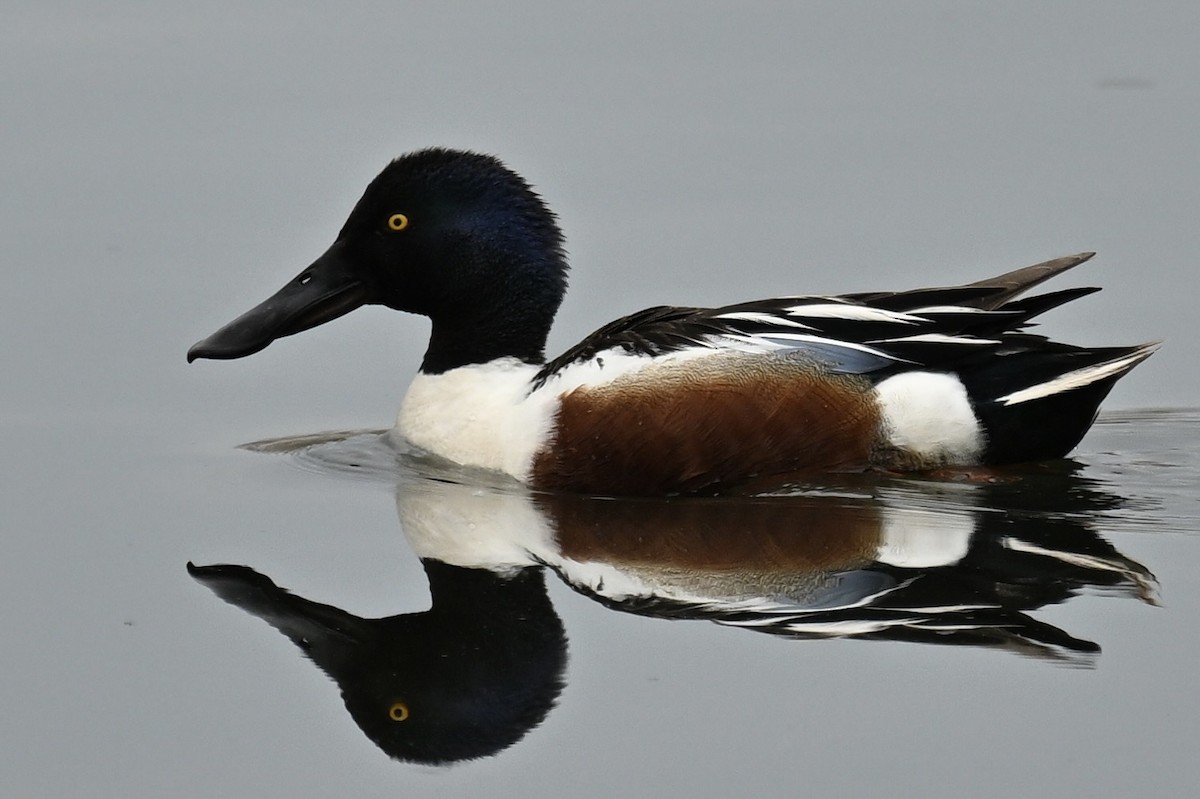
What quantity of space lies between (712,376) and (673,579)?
1345 millimetres

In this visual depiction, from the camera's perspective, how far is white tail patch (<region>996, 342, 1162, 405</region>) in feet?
24.9

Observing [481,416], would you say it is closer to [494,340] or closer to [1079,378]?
[494,340]

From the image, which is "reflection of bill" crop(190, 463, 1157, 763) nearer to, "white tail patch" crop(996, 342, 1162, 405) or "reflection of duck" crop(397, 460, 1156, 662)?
"reflection of duck" crop(397, 460, 1156, 662)

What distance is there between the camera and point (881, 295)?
25.6 feet

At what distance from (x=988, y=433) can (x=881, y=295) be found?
0.65m

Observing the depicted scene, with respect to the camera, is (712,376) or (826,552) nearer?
(826,552)

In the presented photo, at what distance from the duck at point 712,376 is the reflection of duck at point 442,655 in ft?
3.79

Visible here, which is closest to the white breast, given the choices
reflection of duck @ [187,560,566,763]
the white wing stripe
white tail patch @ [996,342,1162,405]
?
the white wing stripe

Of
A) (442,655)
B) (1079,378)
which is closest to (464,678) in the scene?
(442,655)

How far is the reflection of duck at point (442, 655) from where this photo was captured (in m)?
5.36

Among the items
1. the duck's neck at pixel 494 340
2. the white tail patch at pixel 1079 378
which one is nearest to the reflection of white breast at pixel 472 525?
the duck's neck at pixel 494 340

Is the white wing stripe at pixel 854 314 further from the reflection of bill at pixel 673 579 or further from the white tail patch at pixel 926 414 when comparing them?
the reflection of bill at pixel 673 579

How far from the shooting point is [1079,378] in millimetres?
7602

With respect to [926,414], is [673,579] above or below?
below
